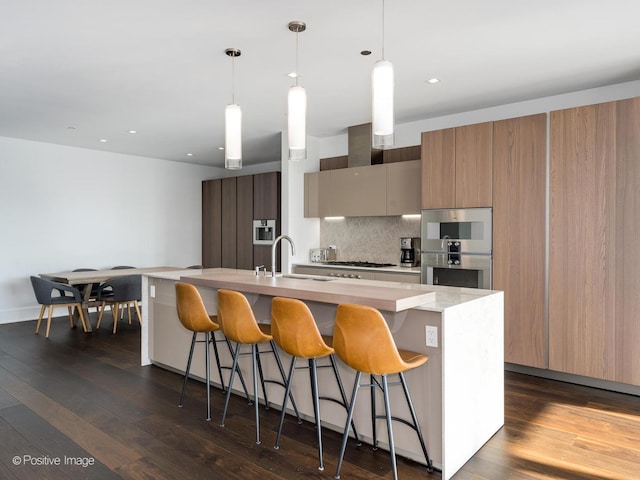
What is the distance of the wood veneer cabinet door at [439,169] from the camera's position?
4512 mm

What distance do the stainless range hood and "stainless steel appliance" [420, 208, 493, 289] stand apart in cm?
132

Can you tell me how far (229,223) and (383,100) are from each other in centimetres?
586

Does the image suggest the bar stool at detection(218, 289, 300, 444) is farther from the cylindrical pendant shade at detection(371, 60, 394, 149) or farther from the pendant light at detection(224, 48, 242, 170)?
the cylindrical pendant shade at detection(371, 60, 394, 149)

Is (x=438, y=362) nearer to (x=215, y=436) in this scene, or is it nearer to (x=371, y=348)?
(x=371, y=348)

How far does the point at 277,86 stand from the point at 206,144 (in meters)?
2.93

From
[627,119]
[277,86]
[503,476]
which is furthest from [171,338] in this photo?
[627,119]

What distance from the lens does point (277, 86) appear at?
4.20 m

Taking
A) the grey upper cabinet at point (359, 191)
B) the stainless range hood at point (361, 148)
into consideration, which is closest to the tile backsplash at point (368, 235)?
the grey upper cabinet at point (359, 191)

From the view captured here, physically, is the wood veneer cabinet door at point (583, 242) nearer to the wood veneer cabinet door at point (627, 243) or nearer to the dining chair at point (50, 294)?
the wood veneer cabinet door at point (627, 243)

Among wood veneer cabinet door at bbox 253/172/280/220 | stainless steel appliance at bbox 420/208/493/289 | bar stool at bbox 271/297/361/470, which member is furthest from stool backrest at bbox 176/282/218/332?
wood veneer cabinet door at bbox 253/172/280/220

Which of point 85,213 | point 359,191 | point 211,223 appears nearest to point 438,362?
point 359,191

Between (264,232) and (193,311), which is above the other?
(264,232)

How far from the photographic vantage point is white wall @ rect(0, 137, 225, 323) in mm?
6430

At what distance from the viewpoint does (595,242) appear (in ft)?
12.1
